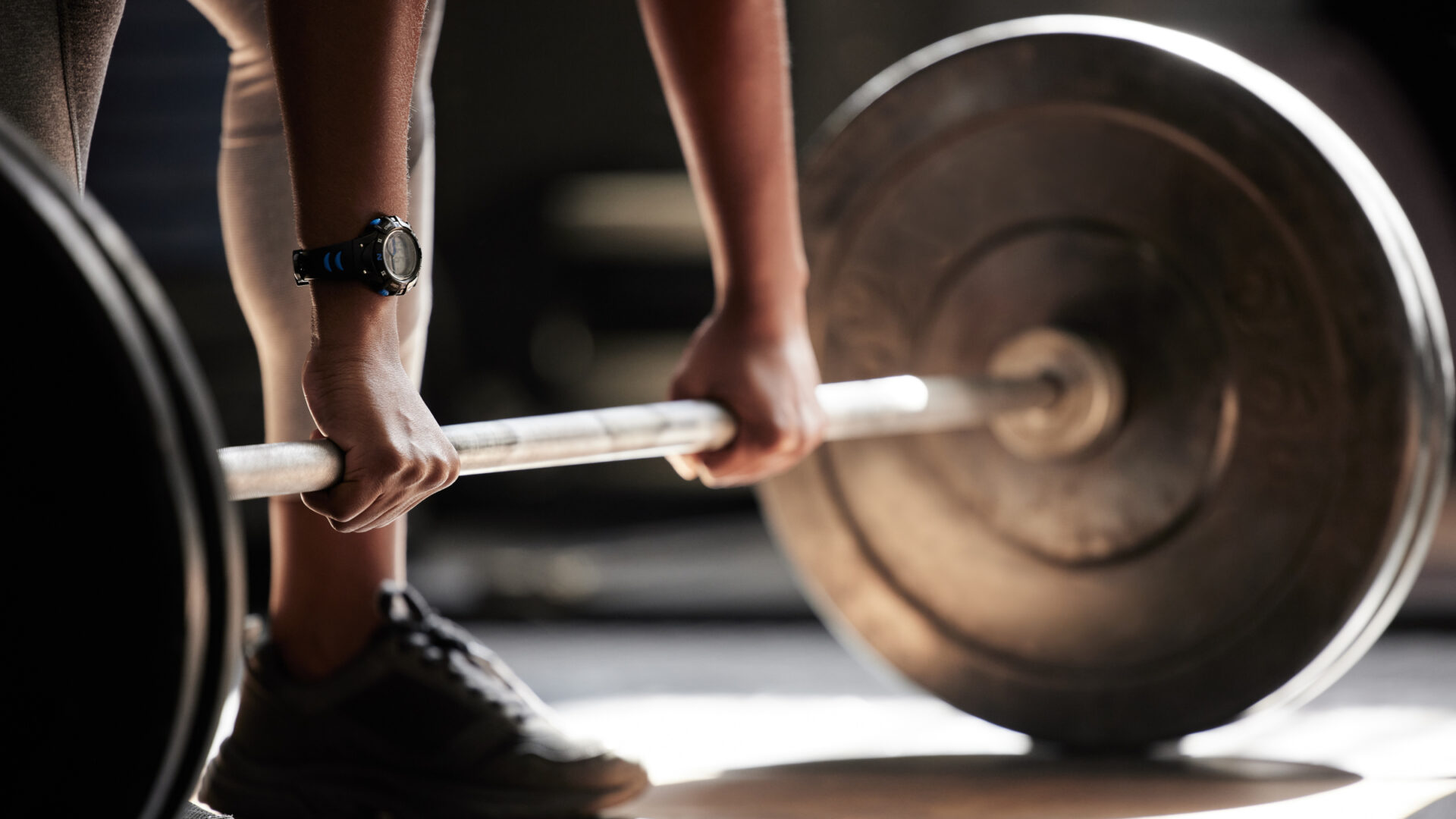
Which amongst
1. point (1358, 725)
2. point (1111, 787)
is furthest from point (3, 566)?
point (1358, 725)

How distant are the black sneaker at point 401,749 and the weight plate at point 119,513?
17.9 inches

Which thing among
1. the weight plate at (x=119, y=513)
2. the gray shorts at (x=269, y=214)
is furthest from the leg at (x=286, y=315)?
the weight plate at (x=119, y=513)

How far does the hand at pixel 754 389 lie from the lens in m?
1.11

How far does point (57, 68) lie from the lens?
0.83 m

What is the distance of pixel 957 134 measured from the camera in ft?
4.48

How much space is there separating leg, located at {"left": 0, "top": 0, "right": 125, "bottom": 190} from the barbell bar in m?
0.19

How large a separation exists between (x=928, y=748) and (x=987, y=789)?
19cm

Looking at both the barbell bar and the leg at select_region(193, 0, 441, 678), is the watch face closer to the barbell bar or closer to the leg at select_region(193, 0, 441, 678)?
the barbell bar

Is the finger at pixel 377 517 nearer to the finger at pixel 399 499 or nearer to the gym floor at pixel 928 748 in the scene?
the finger at pixel 399 499

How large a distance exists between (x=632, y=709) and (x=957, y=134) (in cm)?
63

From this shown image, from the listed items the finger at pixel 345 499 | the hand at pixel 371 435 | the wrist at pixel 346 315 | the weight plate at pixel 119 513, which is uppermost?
the wrist at pixel 346 315

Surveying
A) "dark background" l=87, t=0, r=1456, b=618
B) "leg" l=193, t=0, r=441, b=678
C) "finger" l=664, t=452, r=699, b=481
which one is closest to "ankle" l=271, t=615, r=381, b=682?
"leg" l=193, t=0, r=441, b=678

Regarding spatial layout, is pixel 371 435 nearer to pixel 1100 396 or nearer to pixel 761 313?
pixel 761 313

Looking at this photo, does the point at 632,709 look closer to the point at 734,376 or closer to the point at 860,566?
the point at 860,566
